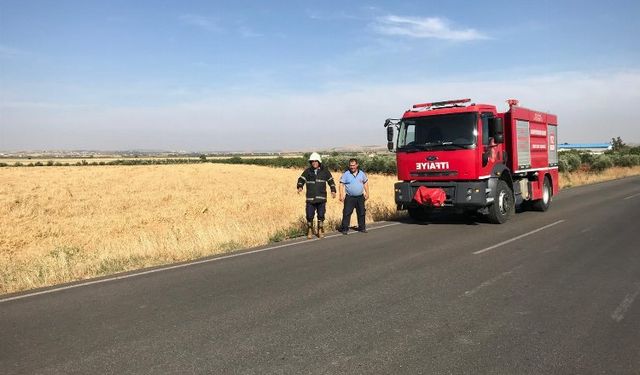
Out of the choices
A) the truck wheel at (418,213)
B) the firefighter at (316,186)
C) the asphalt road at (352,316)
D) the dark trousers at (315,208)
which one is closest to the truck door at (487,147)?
the truck wheel at (418,213)

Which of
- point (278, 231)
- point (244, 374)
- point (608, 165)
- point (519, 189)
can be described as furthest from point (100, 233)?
point (608, 165)

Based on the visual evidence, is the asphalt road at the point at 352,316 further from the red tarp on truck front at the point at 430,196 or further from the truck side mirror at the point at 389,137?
the truck side mirror at the point at 389,137

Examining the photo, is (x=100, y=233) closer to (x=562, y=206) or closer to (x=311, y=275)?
(x=311, y=275)

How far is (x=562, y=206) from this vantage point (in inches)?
675

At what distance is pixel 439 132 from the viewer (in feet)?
41.3

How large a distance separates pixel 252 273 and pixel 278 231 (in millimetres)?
4561

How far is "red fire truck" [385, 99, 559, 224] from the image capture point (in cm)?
1212

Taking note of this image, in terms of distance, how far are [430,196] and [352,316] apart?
750 centimetres

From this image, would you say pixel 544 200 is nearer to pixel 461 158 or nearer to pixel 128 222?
pixel 461 158

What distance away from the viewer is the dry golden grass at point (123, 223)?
30.3 feet

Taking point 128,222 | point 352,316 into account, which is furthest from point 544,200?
point 128,222

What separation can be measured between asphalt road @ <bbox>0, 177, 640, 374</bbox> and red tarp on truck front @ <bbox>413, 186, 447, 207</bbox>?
323 centimetres

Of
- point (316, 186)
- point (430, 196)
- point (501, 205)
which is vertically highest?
point (316, 186)

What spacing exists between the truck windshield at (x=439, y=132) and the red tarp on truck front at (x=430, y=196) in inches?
41.2
